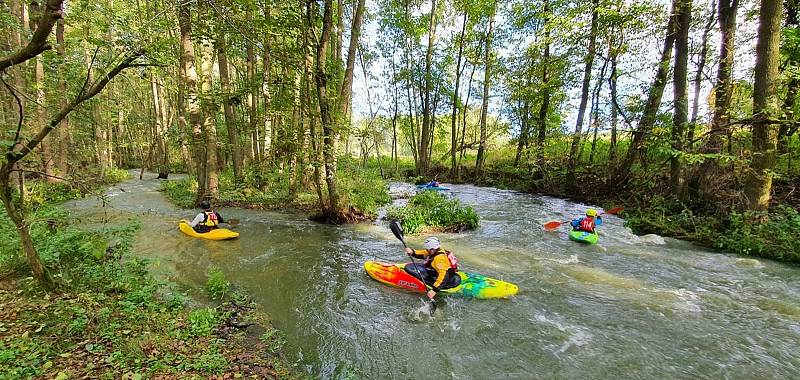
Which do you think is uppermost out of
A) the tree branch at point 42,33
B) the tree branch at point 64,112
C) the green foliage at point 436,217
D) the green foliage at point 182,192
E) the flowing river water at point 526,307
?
the tree branch at point 42,33

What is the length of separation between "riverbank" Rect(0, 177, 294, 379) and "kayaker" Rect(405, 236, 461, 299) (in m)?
2.63

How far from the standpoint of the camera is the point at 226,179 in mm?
17562

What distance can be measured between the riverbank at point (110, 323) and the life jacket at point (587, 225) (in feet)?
26.5

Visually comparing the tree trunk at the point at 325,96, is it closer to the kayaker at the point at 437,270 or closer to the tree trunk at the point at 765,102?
the kayaker at the point at 437,270

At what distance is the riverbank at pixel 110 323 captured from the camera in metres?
3.21

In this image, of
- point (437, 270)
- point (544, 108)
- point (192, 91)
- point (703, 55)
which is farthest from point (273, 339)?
point (544, 108)

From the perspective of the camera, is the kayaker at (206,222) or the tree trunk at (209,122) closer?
the kayaker at (206,222)

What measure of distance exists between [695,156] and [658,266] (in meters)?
2.76

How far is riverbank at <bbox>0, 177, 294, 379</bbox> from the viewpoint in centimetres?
321

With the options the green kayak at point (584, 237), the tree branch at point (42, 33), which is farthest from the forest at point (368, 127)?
the green kayak at point (584, 237)

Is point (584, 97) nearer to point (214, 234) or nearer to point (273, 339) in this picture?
point (214, 234)

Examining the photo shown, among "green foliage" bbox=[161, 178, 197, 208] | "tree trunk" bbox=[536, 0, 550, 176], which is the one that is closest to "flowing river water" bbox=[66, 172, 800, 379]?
"green foliage" bbox=[161, 178, 197, 208]

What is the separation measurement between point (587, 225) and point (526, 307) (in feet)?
15.6

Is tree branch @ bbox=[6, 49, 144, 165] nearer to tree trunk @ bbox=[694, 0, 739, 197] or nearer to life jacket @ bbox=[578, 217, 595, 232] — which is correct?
life jacket @ bbox=[578, 217, 595, 232]
